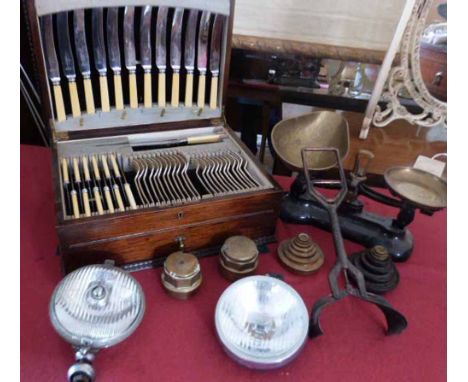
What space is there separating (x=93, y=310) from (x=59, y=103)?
0.53 m

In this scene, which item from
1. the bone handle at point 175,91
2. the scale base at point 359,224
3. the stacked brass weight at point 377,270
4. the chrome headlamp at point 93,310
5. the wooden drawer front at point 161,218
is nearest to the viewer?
the chrome headlamp at point 93,310

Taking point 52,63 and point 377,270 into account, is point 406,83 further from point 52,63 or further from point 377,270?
point 52,63

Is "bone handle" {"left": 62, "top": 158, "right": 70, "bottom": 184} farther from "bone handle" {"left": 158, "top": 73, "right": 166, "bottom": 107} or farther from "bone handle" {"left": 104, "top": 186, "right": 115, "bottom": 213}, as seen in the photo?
"bone handle" {"left": 158, "top": 73, "right": 166, "bottom": 107}

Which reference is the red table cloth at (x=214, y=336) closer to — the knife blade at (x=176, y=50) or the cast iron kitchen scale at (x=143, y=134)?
the cast iron kitchen scale at (x=143, y=134)

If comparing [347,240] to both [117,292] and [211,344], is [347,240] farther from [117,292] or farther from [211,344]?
[117,292]

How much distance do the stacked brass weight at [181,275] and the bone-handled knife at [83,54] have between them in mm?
462

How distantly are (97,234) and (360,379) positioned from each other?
22.2 inches

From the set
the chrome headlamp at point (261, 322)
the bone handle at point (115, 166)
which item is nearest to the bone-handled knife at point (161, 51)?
the bone handle at point (115, 166)

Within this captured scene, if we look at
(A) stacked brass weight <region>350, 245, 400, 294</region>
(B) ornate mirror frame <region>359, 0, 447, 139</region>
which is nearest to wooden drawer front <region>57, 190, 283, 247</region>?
(A) stacked brass weight <region>350, 245, 400, 294</region>

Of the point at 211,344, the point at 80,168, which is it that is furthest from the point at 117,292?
the point at 80,168

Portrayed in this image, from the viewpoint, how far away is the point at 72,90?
957mm

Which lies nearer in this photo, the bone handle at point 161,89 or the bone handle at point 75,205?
the bone handle at point 75,205

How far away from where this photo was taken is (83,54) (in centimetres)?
94

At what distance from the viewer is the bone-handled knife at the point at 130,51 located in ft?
3.12
